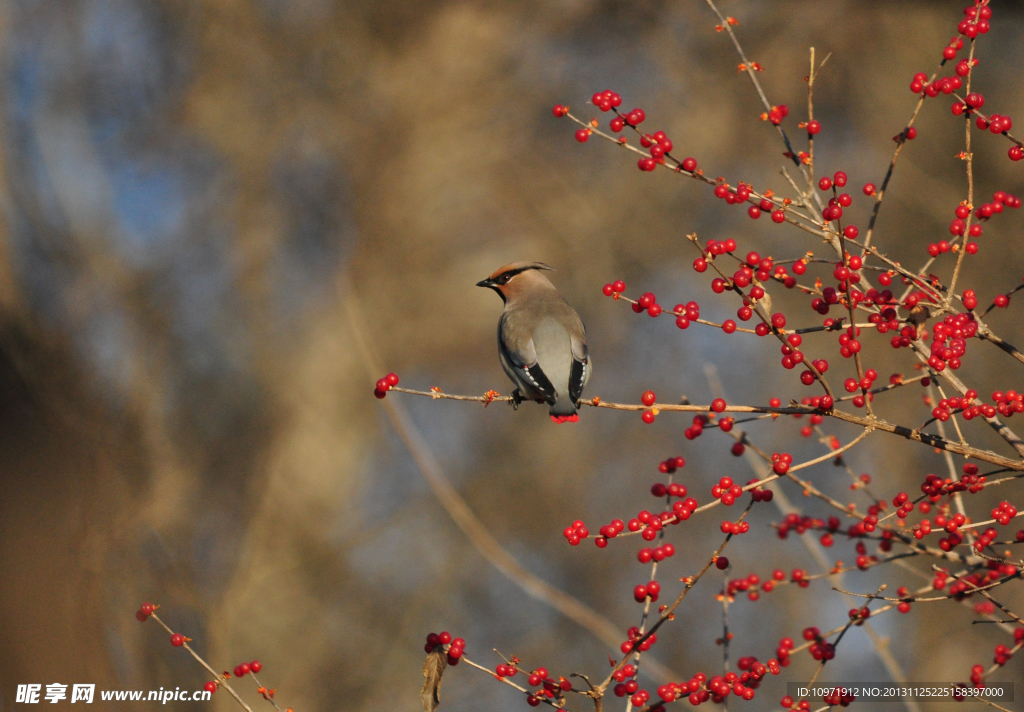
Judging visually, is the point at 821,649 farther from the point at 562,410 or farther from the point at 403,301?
the point at 403,301

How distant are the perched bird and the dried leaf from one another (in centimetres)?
60

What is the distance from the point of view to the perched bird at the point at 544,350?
6.14 feet

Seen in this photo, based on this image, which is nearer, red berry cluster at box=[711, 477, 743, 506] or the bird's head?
red berry cluster at box=[711, 477, 743, 506]

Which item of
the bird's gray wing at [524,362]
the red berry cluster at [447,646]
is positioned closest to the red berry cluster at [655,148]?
the bird's gray wing at [524,362]

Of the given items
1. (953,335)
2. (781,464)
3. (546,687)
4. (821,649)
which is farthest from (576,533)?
(953,335)

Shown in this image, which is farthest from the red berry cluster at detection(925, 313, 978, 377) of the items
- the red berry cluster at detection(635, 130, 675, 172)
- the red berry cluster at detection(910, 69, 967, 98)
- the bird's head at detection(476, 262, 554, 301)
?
the bird's head at detection(476, 262, 554, 301)

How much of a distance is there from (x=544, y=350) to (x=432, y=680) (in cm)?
95

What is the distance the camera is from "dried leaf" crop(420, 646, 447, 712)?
1243 mm

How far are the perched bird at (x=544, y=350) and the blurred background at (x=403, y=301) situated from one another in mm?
1814

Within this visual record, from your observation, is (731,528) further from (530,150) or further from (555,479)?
(530,150)

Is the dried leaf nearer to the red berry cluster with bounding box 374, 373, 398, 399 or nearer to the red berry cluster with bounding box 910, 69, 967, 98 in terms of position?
the red berry cluster with bounding box 374, 373, 398, 399

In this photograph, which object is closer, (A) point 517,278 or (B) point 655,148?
(B) point 655,148

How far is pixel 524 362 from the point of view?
201cm

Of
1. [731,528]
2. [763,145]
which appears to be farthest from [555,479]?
[731,528]
